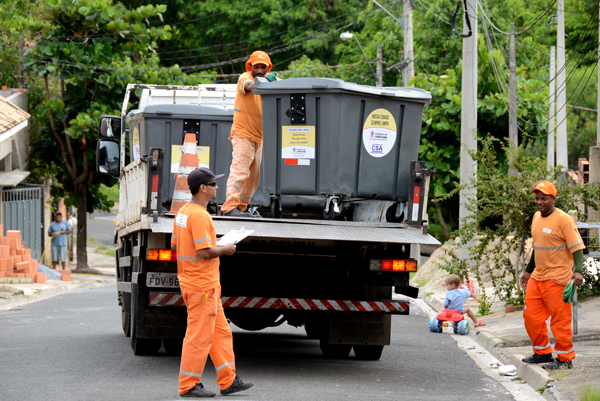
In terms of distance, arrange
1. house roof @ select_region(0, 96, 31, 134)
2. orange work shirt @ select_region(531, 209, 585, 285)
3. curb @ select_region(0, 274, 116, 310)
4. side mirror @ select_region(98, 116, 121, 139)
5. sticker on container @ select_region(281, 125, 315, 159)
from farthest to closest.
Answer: house roof @ select_region(0, 96, 31, 134) → curb @ select_region(0, 274, 116, 310) → side mirror @ select_region(98, 116, 121, 139) → sticker on container @ select_region(281, 125, 315, 159) → orange work shirt @ select_region(531, 209, 585, 285)

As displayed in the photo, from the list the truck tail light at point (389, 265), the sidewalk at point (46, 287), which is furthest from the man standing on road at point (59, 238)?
the truck tail light at point (389, 265)

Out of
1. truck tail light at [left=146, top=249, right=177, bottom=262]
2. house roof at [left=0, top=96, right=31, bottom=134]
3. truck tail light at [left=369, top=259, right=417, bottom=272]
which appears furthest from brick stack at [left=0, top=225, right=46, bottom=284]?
truck tail light at [left=369, top=259, right=417, bottom=272]

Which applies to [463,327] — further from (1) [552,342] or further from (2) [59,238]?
(2) [59,238]

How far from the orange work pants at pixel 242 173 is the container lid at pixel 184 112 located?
1.63m

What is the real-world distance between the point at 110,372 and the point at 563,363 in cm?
407

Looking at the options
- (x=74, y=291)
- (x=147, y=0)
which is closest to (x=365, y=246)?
(x=74, y=291)

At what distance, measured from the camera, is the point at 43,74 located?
2423 cm

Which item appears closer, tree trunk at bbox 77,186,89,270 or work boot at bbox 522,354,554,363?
work boot at bbox 522,354,554,363

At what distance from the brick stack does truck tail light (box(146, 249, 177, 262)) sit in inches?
496

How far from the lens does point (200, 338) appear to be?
247 inches

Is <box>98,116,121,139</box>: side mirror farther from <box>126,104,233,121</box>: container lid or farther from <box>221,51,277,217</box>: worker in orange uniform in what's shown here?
<box>221,51,277,217</box>: worker in orange uniform

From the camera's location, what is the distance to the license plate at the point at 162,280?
7.80 m

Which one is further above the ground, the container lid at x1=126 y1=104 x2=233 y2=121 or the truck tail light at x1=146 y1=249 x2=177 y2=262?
the container lid at x1=126 y1=104 x2=233 y2=121

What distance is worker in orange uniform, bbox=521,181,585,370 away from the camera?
25.6 feet
